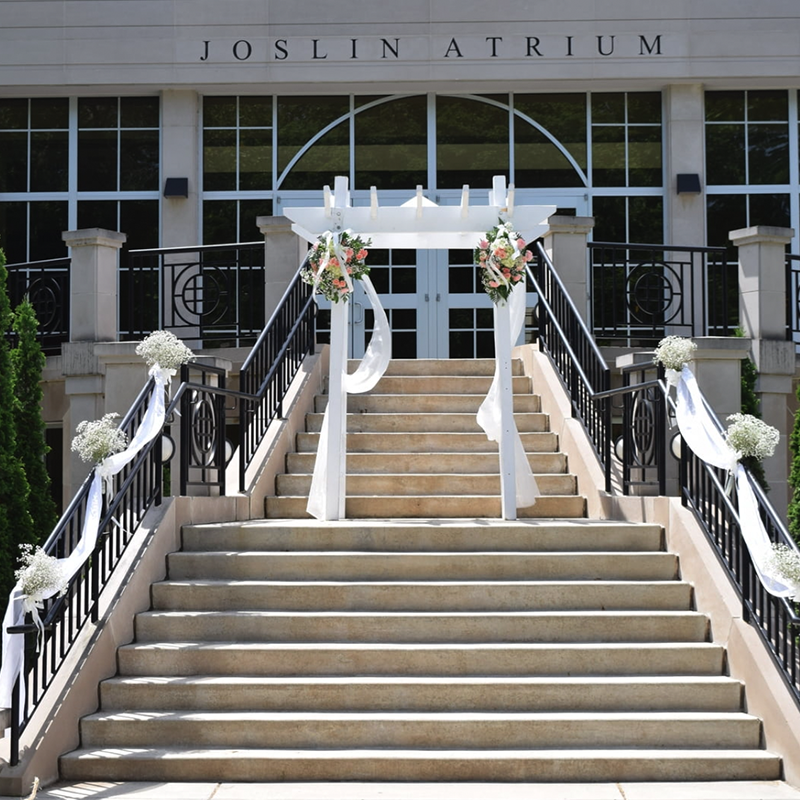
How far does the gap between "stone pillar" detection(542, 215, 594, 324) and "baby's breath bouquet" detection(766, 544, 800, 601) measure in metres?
6.34

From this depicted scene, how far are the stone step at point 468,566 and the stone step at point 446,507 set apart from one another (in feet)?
4.84

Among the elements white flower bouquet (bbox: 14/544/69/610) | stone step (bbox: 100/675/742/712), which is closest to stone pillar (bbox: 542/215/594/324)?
stone step (bbox: 100/675/742/712)

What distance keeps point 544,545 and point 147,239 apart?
31.8ft

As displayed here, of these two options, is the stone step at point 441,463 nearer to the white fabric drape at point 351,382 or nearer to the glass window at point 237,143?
the white fabric drape at point 351,382

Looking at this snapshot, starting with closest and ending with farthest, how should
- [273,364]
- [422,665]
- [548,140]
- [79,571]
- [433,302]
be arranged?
[79,571], [422,665], [273,364], [433,302], [548,140]

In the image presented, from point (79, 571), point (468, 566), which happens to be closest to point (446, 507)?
point (468, 566)

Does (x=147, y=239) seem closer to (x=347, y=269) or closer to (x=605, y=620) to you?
(x=347, y=269)

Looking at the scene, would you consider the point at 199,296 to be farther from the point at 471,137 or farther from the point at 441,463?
the point at 441,463

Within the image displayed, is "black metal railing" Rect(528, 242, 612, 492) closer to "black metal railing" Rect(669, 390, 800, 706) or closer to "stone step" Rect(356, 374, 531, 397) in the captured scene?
"stone step" Rect(356, 374, 531, 397)

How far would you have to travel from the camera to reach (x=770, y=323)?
1267cm

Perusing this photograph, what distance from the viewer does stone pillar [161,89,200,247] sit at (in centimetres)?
1661

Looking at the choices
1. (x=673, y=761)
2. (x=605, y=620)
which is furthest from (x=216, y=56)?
(x=673, y=761)

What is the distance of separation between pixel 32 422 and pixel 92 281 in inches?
71.7

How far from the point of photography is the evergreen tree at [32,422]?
11.0 m
